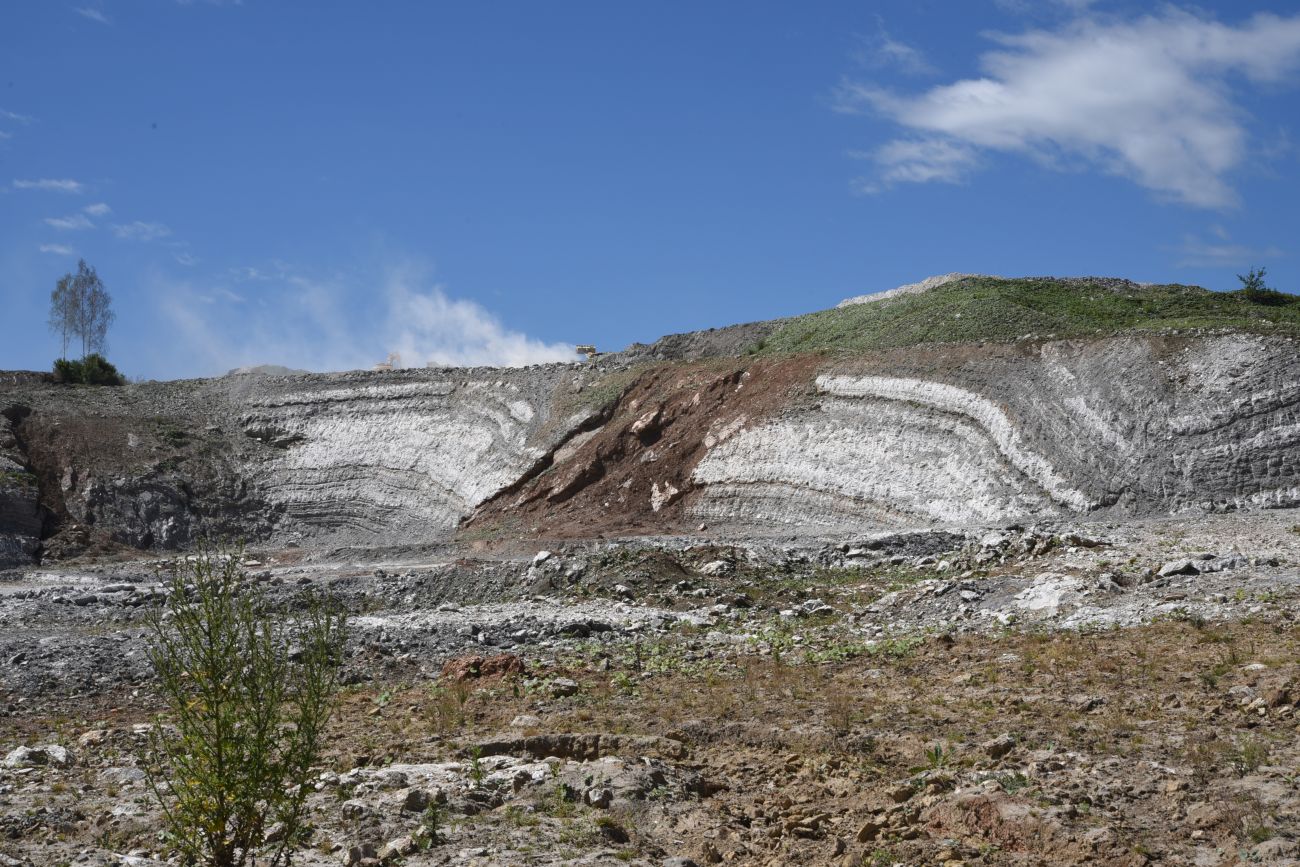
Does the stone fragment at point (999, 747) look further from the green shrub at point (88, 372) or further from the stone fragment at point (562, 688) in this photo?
the green shrub at point (88, 372)

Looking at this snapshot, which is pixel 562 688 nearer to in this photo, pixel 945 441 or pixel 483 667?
pixel 483 667

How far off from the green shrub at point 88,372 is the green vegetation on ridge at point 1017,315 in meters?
34.1

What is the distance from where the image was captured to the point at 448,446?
5100 cm

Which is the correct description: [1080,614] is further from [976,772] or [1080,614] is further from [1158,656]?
[976,772]

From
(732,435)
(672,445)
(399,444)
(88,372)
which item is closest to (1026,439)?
(732,435)

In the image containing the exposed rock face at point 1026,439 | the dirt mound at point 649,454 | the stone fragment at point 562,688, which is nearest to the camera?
the stone fragment at point 562,688

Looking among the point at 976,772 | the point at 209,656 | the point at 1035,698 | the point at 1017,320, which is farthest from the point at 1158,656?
the point at 1017,320

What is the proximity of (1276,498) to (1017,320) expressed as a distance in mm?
12895

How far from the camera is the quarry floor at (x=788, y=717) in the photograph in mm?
10086

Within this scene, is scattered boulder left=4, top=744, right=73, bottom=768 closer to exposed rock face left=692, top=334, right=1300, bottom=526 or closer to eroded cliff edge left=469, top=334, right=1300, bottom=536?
eroded cliff edge left=469, top=334, right=1300, bottom=536

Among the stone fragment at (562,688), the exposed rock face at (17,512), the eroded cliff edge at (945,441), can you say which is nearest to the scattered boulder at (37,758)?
the stone fragment at (562,688)

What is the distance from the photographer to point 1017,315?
136ft

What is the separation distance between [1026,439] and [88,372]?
47101 mm

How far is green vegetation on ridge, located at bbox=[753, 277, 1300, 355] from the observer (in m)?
39.0
